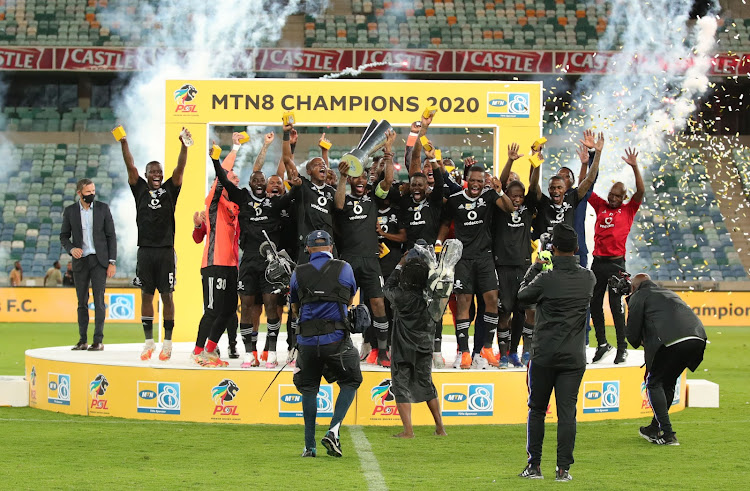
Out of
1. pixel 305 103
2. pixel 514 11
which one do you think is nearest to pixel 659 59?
pixel 514 11

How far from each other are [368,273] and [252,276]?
114 cm

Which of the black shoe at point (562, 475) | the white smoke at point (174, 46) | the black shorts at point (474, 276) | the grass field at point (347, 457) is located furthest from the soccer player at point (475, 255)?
the white smoke at point (174, 46)

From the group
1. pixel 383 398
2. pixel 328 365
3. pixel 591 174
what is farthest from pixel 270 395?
pixel 591 174

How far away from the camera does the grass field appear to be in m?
7.48

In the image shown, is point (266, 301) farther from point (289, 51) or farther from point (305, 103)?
point (289, 51)

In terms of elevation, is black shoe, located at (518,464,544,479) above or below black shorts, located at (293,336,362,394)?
below

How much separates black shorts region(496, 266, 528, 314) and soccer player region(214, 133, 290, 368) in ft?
7.25

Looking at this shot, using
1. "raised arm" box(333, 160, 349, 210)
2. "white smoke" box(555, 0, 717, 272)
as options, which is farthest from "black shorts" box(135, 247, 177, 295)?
"white smoke" box(555, 0, 717, 272)

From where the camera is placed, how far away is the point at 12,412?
36.6ft

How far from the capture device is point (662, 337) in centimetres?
908

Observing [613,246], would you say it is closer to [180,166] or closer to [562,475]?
[562,475]

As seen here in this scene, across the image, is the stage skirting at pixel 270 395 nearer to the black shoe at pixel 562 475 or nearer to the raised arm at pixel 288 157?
the raised arm at pixel 288 157

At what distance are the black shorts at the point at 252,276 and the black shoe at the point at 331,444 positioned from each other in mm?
2569

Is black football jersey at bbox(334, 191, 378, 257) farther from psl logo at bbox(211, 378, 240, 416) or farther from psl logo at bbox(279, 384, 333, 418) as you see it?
psl logo at bbox(211, 378, 240, 416)
